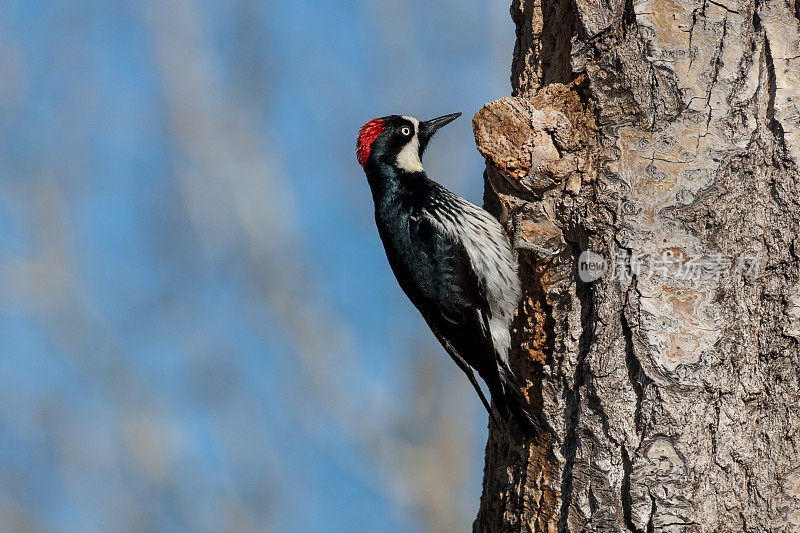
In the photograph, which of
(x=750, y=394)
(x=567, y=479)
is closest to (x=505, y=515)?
(x=567, y=479)

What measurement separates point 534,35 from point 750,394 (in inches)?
59.8

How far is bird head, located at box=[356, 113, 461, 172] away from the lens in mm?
3709

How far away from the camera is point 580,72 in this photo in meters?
2.57

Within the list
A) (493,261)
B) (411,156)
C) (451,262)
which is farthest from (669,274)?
(411,156)

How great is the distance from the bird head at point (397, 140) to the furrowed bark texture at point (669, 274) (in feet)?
3.65

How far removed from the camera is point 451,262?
3312 millimetres

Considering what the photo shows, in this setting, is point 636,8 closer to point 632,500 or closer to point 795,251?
point 795,251

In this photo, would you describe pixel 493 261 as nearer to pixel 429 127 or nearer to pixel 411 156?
→ pixel 411 156

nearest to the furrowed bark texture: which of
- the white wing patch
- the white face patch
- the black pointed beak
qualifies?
the white wing patch

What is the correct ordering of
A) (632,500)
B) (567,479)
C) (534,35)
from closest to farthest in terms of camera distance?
(632,500) → (567,479) → (534,35)

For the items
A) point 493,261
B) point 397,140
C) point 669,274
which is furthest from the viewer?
point 397,140

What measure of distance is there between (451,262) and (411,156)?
0.68 m

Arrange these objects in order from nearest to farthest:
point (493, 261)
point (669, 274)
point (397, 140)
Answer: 1. point (669, 274)
2. point (493, 261)
3. point (397, 140)

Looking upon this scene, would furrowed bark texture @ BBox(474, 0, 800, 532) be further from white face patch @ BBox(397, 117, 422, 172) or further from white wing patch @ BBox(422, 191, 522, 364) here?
white face patch @ BBox(397, 117, 422, 172)
